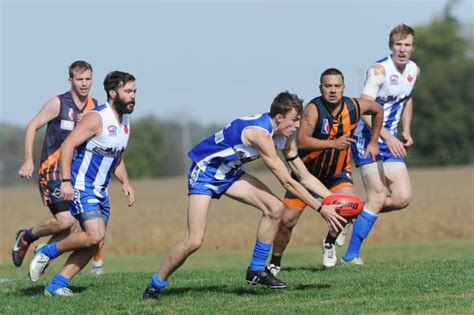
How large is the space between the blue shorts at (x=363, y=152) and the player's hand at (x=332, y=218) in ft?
11.9

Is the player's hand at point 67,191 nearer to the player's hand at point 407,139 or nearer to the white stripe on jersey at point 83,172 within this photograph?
the white stripe on jersey at point 83,172

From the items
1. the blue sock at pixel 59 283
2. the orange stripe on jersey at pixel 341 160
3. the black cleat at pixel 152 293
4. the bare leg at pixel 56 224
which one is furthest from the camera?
the bare leg at pixel 56 224

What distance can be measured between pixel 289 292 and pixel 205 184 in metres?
1.45

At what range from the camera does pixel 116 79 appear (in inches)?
422

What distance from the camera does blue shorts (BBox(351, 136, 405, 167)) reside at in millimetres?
13602

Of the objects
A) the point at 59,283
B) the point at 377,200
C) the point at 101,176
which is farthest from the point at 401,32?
the point at 59,283

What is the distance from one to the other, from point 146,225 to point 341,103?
68.9 ft

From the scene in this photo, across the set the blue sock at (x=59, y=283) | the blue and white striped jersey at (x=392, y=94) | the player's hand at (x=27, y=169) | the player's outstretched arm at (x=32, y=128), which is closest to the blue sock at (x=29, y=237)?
the player's outstretched arm at (x=32, y=128)

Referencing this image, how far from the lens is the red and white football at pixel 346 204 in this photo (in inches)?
400

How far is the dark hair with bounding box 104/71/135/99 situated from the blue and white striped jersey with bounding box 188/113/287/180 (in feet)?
3.41

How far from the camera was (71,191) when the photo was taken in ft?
34.7

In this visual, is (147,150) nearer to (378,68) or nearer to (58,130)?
(378,68)

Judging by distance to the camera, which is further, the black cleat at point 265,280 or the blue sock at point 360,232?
the blue sock at point 360,232

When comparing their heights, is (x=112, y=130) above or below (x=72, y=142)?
above
